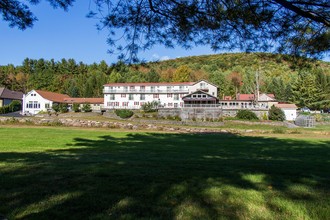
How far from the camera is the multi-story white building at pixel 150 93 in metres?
73.6

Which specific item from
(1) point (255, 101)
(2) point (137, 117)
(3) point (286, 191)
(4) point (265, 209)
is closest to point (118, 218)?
(4) point (265, 209)

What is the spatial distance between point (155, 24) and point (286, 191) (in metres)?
4.89

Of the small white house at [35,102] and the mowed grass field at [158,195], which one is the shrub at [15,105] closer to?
the small white house at [35,102]

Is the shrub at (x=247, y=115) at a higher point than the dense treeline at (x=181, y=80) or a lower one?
lower

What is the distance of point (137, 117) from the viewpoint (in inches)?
2265

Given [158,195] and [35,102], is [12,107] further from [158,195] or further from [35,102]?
[158,195]

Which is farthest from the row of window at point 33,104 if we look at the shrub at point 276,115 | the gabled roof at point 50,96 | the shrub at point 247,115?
the shrub at point 276,115

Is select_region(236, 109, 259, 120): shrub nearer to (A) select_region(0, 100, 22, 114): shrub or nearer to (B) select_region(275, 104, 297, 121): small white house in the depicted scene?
(B) select_region(275, 104, 297, 121): small white house

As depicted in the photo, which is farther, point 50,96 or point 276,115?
point 50,96

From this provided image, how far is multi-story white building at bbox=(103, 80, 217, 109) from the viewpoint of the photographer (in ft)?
241

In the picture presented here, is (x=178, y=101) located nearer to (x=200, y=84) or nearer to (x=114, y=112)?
(x=200, y=84)

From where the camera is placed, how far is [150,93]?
7488 cm

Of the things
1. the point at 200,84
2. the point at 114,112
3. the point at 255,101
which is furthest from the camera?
the point at 200,84

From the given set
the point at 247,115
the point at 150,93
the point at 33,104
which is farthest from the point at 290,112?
the point at 33,104
